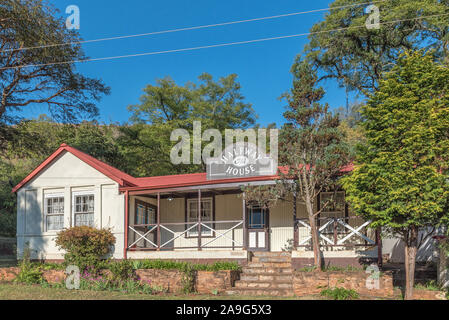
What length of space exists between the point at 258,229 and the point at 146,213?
16.0 feet

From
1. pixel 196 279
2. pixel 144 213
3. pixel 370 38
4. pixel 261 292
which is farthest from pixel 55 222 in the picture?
pixel 370 38

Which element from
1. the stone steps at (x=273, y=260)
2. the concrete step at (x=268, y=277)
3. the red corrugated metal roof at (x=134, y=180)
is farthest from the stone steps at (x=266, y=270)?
the red corrugated metal roof at (x=134, y=180)

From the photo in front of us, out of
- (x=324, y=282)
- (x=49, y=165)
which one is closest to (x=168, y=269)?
(x=324, y=282)

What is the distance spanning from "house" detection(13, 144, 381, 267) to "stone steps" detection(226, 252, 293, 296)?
1.09 m

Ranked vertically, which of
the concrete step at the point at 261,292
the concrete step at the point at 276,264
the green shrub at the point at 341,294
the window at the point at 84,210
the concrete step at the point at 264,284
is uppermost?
the window at the point at 84,210

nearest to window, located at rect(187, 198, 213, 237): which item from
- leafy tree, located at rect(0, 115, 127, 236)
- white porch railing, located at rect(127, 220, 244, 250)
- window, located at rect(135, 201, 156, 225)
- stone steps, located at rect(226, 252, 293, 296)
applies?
white porch railing, located at rect(127, 220, 244, 250)

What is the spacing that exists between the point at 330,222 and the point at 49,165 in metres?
11.7

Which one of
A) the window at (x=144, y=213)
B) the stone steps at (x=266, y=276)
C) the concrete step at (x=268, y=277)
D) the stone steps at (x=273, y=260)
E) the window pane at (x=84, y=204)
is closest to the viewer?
the stone steps at (x=266, y=276)

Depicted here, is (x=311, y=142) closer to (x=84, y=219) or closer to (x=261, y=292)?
(x=261, y=292)

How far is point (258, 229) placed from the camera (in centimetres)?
1831

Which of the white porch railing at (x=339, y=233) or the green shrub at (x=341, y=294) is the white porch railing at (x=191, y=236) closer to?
the white porch railing at (x=339, y=233)

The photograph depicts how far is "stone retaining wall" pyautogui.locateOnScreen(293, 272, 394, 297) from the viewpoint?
12.5 metres

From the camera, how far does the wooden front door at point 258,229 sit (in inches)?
712
